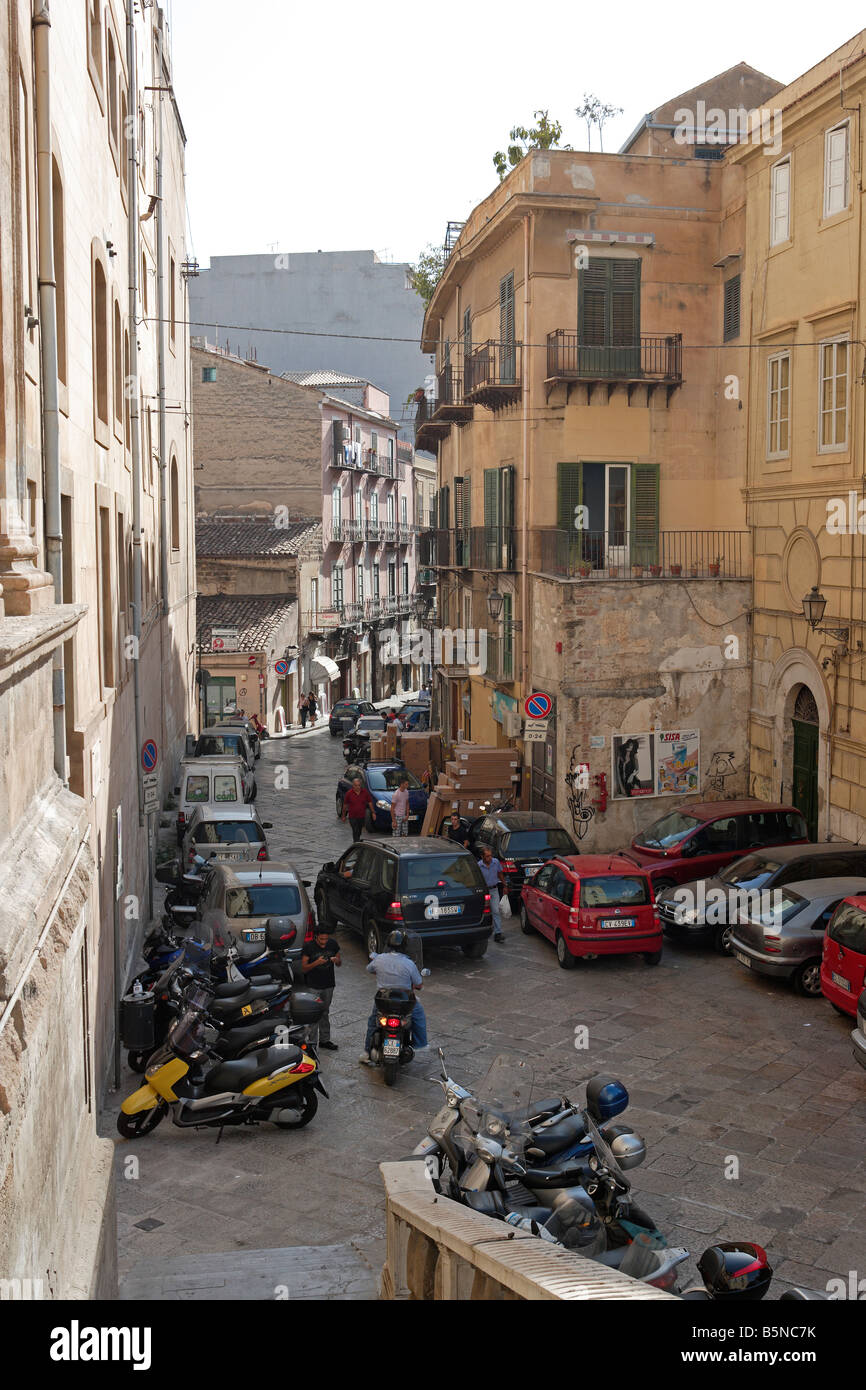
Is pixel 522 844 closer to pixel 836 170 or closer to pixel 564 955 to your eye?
pixel 564 955

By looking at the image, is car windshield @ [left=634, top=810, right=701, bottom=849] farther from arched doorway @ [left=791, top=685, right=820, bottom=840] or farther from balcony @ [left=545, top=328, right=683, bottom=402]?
balcony @ [left=545, top=328, right=683, bottom=402]

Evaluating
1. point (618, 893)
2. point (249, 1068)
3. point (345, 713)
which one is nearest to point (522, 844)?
point (618, 893)

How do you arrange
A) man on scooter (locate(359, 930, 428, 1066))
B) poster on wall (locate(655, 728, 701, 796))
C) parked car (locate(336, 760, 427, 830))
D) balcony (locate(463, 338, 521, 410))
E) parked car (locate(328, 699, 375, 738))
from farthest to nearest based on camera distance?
1. parked car (locate(328, 699, 375, 738))
2. parked car (locate(336, 760, 427, 830))
3. balcony (locate(463, 338, 521, 410))
4. poster on wall (locate(655, 728, 701, 796))
5. man on scooter (locate(359, 930, 428, 1066))

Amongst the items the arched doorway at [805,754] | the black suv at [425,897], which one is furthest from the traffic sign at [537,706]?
the black suv at [425,897]

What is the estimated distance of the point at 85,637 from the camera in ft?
36.5

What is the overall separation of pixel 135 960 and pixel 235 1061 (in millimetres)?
5055

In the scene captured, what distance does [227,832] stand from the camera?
21.3 metres

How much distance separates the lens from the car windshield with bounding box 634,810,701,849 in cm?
1922

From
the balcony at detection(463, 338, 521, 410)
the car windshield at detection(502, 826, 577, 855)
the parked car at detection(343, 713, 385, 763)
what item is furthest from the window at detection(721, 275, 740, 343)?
the parked car at detection(343, 713, 385, 763)

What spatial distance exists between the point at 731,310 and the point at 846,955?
14954 millimetres

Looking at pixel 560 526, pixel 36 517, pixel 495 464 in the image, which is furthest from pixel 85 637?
pixel 495 464

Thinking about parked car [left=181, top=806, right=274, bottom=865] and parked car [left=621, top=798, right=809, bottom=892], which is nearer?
parked car [left=621, top=798, right=809, bottom=892]

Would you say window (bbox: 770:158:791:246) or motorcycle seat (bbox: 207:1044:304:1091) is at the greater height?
window (bbox: 770:158:791:246)

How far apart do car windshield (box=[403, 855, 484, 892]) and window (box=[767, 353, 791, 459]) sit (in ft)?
31.8
